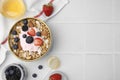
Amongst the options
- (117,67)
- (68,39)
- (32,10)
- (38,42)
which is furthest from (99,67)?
(32,10)

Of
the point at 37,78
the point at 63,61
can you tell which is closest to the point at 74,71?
the point at 63,61

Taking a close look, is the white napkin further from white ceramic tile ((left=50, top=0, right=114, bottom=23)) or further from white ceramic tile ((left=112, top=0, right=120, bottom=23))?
white ceramic tile ((left=112, top=0, right=120, bottom=23))

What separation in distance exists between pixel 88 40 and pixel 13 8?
0.38m

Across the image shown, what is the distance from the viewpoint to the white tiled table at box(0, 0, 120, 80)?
1.21m

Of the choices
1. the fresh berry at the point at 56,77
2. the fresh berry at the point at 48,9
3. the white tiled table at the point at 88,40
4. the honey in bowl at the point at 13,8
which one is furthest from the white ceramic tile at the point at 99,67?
the honey in bowl at the point at 13,8

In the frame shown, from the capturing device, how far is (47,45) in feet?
3.82

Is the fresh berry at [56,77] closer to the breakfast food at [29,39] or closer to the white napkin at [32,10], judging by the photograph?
the breakfast food at [29,39]

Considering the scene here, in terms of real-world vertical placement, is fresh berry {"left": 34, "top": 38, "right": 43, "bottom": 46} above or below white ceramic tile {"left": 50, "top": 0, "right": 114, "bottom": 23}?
below

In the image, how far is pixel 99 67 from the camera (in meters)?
1.21

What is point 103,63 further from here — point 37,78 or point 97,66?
point 37,78

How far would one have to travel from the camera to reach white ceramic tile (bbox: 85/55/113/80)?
1.21m

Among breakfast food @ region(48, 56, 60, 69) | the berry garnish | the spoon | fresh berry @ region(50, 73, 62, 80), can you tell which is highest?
the spoon

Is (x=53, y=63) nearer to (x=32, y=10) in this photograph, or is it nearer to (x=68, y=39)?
(x=68, y=39)

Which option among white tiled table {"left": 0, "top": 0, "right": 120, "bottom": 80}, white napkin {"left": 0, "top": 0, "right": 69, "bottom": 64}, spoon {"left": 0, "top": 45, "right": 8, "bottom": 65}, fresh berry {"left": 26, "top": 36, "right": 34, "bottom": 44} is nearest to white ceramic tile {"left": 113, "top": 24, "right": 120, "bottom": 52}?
white tiled table {"left": 0, "top": 0, "right": 120, "bottom": 80}
